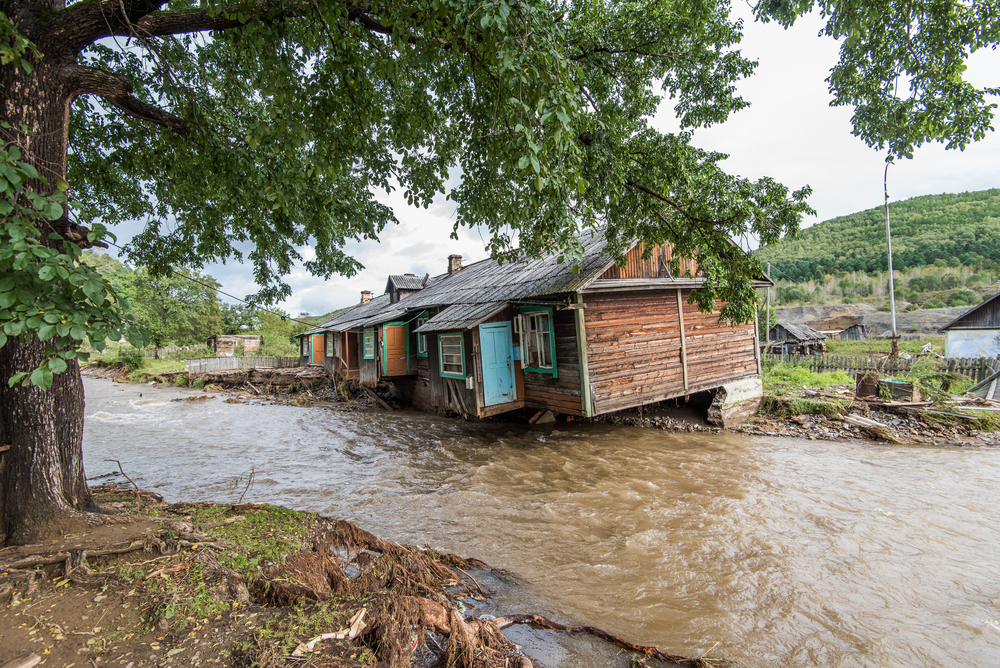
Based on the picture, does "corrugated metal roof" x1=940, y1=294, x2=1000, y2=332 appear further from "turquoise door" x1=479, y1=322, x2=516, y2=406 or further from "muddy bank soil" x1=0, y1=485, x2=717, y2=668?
"muddy bank soil" x1=0, y1=485, x2=717, y2=668

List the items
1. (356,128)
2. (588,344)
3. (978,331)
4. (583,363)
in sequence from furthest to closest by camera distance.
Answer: (978,331), (588,344), (583,363), (356,128)

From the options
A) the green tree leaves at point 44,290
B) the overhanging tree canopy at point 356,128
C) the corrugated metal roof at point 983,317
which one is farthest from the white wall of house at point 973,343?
the green tree leaves at point 44,290

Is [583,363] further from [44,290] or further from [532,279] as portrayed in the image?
[44,290]

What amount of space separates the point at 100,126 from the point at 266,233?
2307 millimetres

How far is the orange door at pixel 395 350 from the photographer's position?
1619 centimetres

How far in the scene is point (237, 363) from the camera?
30484 millimetres

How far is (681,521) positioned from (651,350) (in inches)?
217

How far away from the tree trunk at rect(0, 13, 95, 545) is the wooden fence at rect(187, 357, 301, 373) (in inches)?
1141

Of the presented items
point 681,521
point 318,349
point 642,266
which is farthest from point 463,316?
point 318,349

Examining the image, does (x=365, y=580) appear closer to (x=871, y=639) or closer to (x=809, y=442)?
(x=871, y=639)

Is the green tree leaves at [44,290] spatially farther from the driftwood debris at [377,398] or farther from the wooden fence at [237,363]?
the wooden fence at [237,363]

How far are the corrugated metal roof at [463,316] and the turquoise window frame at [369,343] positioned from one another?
5.66 m

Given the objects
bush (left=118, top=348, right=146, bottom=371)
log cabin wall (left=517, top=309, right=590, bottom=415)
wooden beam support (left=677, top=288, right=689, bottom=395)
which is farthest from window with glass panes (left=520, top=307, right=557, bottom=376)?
bush (left=118, top=348, right=146, bottom=371)

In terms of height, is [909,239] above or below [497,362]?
above
